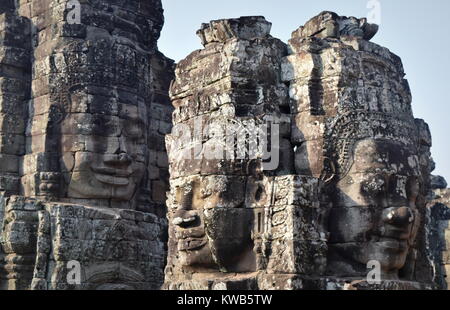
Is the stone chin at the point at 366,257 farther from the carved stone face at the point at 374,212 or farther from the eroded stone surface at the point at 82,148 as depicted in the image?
the eroded stone surface at the point at 82,148

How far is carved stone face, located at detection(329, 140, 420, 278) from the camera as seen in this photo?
7994 millimetres

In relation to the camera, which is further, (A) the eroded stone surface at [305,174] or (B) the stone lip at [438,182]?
(B) the stone lip at [438,182]

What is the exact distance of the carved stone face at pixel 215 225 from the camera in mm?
8242

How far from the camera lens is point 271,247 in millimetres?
7930

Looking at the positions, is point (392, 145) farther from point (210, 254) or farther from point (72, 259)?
point (72, 259)

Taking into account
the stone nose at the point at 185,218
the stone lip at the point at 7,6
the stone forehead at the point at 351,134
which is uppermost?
the stone lip at the point at 7,6

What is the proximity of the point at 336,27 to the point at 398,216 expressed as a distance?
8.32ft

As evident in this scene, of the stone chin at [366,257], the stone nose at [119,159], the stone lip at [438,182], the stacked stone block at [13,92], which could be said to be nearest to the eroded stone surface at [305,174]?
the stone chin at [366,257]

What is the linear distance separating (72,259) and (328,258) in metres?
6.00

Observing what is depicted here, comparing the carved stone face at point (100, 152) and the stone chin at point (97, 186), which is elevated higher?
the carved stone face at point (100, 152)

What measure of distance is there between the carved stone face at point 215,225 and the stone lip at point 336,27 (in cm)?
219

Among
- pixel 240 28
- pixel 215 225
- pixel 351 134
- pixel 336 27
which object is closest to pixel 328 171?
pixel 351 134
